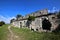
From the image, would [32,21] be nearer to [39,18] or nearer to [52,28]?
[39,18]

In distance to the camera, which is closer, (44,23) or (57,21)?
(57,21)

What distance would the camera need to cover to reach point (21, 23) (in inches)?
1650

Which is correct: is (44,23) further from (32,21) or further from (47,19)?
(32,21)

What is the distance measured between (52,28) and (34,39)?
9.39 meters

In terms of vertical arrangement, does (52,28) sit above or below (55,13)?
below

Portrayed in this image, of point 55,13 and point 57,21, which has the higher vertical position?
point 55,13

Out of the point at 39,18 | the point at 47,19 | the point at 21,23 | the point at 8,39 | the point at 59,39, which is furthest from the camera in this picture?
the point at 21,23

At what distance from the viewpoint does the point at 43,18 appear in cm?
2994

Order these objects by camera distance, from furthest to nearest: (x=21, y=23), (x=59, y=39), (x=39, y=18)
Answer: (x=21, y=23) < (x=39, y=18) < (x=59, y=39)

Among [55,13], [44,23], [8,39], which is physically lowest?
[8,39]

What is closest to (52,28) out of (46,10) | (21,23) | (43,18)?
(43,18)

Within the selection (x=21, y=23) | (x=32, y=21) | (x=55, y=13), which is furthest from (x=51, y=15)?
(x=21, y=23)

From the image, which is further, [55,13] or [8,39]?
[55,13]

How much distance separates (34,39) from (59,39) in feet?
11.9
